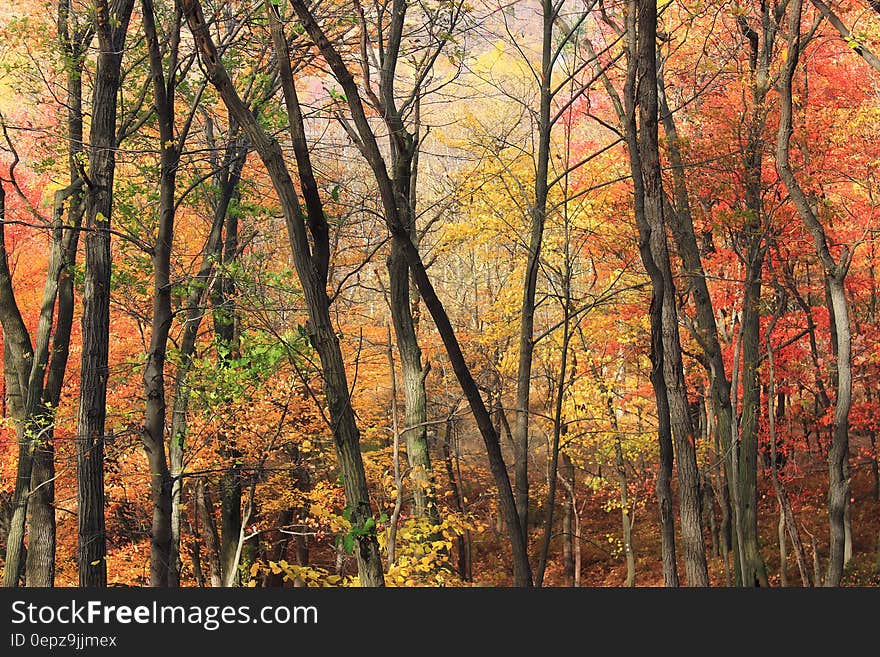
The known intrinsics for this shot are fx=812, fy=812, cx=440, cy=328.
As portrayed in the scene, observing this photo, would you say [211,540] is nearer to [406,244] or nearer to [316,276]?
[406,244]

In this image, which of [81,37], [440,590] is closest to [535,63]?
[81,37]

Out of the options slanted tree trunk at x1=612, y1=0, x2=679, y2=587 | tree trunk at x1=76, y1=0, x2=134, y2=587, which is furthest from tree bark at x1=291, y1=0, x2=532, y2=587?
tree trunk at x1=76, y1=0, x2=134, y2=587

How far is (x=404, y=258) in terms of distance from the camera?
4.97m

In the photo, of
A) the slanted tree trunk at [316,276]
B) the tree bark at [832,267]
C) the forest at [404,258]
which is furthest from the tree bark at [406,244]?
the tree bark at [832,267]

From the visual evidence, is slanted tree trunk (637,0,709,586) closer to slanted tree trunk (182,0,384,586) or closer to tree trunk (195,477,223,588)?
slanted tree trunk (182,0,384,586)

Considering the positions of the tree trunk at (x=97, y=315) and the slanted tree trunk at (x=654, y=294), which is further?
the tree trunk at (x=97, y=315)

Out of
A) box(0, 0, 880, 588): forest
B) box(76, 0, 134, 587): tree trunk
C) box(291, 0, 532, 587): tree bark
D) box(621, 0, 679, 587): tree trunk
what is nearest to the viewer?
box(291, 0, 532, 587): tree bark

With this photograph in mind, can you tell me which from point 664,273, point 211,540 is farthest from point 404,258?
point 211,540

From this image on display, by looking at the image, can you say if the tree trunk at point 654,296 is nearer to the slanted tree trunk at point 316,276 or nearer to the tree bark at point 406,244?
the tree bark at point 406,244

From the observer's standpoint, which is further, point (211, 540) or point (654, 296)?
point (211, 540)

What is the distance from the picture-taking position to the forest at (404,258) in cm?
598

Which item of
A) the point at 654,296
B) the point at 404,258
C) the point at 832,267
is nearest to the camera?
the point at 404,258

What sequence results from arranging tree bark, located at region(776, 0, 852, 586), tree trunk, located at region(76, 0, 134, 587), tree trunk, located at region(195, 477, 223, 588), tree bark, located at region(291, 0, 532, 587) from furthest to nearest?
tree trunk, located at region(195, 477, 223, 588), tree bark, located at region(776, 0, 852, 586), tree trunk, located at region(76, 0, 134, 587), tree bark, located at region(291, 0, 532, 587)

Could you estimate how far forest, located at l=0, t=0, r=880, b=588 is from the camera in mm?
5980
